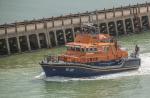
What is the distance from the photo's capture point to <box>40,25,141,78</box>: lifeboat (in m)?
52.0

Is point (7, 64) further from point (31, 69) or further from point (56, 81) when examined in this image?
point (56, 81)

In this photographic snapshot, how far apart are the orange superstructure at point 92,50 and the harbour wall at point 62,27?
15859 mm

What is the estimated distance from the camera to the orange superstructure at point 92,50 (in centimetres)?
5244

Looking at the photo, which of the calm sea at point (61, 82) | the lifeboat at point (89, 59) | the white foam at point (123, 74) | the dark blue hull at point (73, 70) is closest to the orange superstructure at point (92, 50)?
the lifeboat at point (89, 59)

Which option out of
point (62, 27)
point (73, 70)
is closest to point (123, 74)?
point (73, 70)

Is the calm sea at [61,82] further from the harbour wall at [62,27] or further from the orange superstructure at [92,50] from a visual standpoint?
the harbour wall at [62,27]

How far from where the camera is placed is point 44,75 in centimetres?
5366

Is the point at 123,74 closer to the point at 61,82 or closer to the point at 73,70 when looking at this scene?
the point at 73,70

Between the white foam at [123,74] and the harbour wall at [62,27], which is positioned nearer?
the white foam at [123,74]

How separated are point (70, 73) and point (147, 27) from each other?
31.6 meters

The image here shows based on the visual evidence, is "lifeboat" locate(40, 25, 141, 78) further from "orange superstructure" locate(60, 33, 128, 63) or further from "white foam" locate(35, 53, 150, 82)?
"white foam" locate(35, 53, 150, 82)

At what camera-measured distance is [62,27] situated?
7262 cm

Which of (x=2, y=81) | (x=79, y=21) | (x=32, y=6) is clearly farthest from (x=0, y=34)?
(x=32, y=6)

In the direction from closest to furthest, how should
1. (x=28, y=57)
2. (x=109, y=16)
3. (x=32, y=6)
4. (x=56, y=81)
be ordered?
(x=56, y=81) < (x=28, y=57) < (x=109, y=16) < (x=32, y=6)
